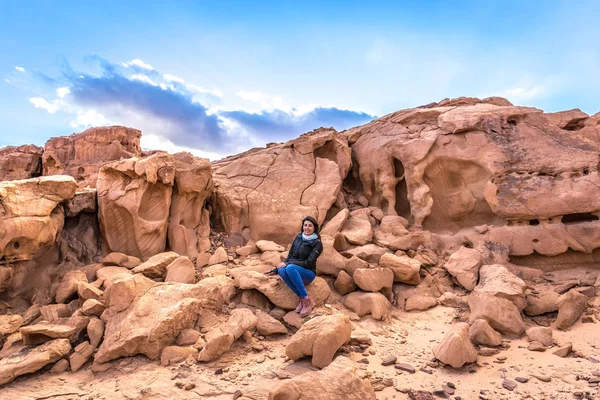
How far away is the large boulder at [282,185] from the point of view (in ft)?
23.7

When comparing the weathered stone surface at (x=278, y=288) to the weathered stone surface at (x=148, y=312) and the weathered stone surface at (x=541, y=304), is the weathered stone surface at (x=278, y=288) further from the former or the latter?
the weathered stone surface at (x=541, y=304)

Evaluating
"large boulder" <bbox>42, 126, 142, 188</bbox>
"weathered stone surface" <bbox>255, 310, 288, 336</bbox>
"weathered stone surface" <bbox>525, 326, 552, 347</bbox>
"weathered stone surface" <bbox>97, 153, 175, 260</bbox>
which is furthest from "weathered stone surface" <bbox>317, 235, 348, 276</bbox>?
"large boulder" <bbox>42, 126, 142, 188</bbox>

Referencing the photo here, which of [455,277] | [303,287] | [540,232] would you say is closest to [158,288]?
[303,287]

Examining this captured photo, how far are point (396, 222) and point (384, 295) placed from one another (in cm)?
225

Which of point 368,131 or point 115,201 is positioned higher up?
point 368,131

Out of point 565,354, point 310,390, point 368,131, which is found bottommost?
point 565,354

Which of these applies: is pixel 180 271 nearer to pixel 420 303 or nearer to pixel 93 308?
pixel 93 308

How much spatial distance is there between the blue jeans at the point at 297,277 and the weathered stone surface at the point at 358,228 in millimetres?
1925

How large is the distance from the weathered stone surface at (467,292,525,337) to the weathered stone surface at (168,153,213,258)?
14.9 ft

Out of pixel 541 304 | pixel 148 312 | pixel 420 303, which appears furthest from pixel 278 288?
pixel 541 304

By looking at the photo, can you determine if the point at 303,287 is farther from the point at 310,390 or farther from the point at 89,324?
the point at 89,324

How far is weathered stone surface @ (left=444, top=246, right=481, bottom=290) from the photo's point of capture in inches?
210

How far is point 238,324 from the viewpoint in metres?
4.04

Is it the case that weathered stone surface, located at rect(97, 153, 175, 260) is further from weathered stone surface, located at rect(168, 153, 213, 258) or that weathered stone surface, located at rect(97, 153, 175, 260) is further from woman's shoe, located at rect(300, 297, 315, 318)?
woman's shoe, located at rect(300, 297, 315, 318)
